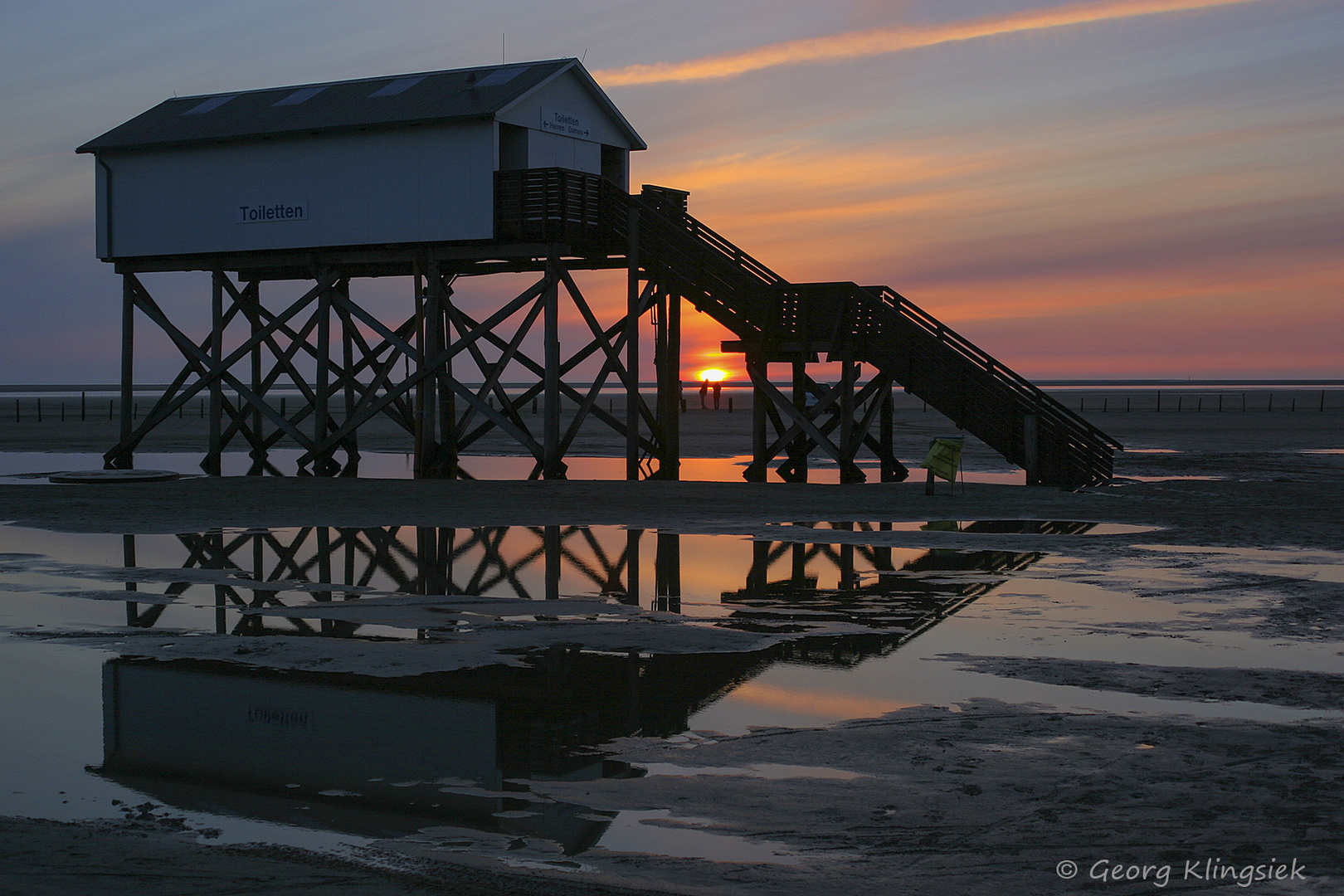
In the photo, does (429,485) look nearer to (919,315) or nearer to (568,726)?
(919,315)

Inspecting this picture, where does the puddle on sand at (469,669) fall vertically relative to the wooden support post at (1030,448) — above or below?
below

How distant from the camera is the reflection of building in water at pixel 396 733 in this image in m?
6.51

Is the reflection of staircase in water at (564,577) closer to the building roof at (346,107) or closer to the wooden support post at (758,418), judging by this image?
the wooden support post at (758,418)

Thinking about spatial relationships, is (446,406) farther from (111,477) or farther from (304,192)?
(111,477)

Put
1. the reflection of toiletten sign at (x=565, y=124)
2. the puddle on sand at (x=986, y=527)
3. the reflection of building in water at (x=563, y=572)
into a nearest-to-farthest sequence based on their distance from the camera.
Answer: the reflection of building in water at (x=563, y=572) → the puddle on sand at (x=986, y=527) → the reflection of toiletten sign at (x=565, y=124)

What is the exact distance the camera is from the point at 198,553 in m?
16.3

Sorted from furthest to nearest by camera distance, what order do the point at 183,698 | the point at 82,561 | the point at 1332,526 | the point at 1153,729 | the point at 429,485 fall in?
the point at 429,485, the point at 1332,526, the point at 82,561, the point at 183,698, the point at 1153,729

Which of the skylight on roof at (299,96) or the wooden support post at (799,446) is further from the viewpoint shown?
the skylight on roof at (299,96)

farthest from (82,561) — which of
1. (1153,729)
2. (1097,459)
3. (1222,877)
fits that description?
(1097,459)

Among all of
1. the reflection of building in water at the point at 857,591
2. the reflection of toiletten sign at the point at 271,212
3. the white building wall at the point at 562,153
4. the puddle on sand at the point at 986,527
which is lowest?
the reflection of building in water at the point at 857,591

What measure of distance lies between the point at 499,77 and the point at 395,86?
2.97 metres

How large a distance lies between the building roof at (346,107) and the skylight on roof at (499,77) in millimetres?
26

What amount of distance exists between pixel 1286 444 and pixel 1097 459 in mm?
22768

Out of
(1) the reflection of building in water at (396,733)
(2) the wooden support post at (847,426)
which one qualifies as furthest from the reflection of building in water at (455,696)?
(2) the wooden support post at (847,426)
